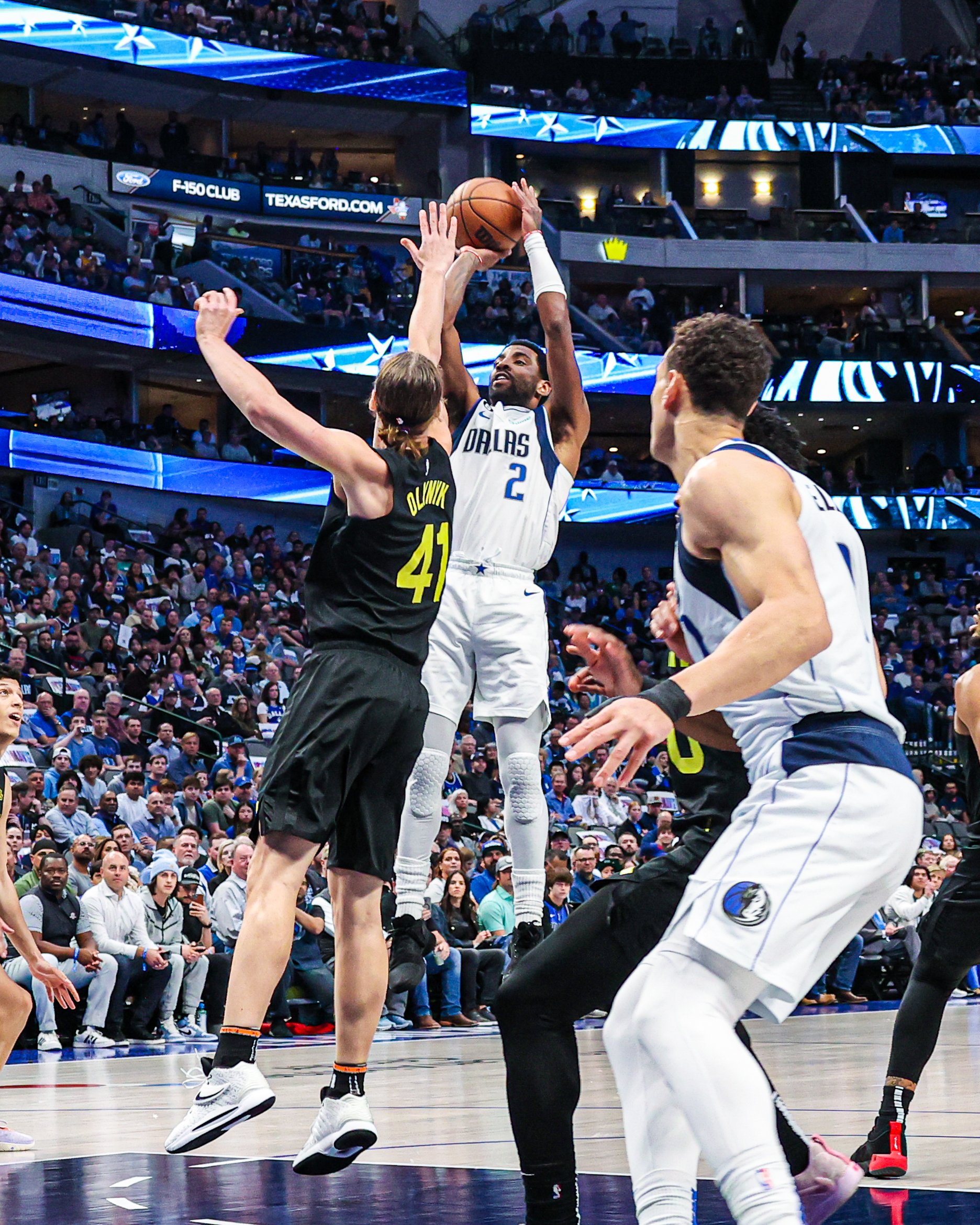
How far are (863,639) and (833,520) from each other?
0.91ft

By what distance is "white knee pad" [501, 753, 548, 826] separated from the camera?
6.73 m

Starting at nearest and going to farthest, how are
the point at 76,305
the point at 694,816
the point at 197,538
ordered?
1. the point at 694,816
2. the point at 197,538
3. the point at 76,305

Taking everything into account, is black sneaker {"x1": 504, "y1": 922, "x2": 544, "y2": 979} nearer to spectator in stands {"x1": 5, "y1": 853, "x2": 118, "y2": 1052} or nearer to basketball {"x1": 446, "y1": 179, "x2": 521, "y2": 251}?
basketball {"x1": 446, "y1": 179, "x2": 521, "y2": 251}

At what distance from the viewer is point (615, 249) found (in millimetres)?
39125

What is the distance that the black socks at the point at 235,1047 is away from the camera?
471 centimetres

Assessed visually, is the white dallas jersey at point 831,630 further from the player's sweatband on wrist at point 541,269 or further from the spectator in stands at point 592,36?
the spectator in stands at point 592,36

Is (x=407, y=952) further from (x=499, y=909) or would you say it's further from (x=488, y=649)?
(x=499, y=909)

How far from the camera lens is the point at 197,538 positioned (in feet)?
89.7

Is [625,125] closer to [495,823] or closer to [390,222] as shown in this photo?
[390,222]

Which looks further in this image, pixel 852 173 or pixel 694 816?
pixel 852 173

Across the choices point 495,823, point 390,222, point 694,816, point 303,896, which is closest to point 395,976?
point 694,816

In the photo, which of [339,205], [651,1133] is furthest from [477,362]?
[651,1133]

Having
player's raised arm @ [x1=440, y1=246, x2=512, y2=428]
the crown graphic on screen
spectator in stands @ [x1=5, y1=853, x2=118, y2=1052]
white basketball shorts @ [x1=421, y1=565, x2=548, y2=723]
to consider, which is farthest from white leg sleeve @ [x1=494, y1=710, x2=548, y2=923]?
the crown graphic on screen

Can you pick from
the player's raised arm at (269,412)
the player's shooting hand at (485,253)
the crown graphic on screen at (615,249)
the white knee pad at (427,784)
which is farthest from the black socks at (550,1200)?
the crown graphic on screen at (615,249)
